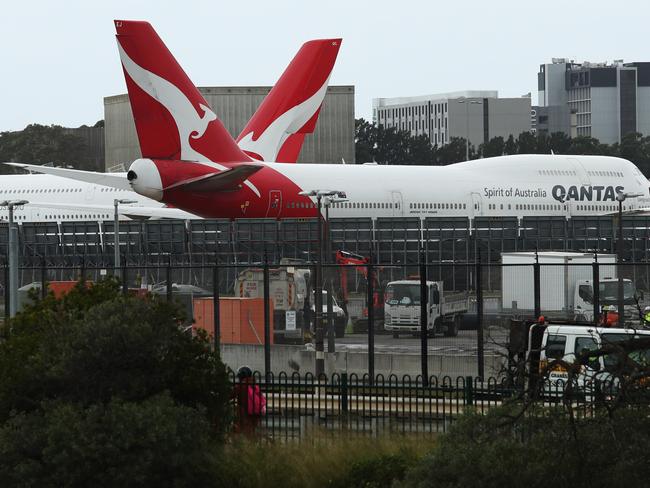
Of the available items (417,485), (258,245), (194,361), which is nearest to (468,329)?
(194,361)

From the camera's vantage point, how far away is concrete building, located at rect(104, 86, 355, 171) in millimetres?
104562

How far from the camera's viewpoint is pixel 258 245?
2100 inches

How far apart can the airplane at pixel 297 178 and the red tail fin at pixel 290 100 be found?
3426mm

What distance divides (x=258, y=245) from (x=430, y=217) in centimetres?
819

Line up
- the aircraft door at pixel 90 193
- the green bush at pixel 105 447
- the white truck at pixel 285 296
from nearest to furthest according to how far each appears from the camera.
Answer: the green bush at pixel 105 447 → the white truck at pixel 285 296 → the aircraft door at pixel 90 193

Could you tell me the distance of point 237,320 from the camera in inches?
1069

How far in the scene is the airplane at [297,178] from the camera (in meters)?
44.7

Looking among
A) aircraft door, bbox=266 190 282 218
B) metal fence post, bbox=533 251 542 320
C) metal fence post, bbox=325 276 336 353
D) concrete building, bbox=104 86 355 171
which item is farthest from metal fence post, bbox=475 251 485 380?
concrete building, bbox=104 86 355 171

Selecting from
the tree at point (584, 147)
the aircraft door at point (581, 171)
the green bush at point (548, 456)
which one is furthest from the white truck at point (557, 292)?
the tree at point (584, 147)

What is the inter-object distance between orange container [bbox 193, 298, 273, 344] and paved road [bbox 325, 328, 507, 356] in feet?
5.65

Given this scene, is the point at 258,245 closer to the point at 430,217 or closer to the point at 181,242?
the point at 181,242

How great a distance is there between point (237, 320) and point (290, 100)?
1323 inches

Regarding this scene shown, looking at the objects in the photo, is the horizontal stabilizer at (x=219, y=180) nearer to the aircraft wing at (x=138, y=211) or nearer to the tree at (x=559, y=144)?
the aircraft wing at (x=138, y=211)

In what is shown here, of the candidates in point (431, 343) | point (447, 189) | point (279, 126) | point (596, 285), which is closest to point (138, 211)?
point (279, 126)
